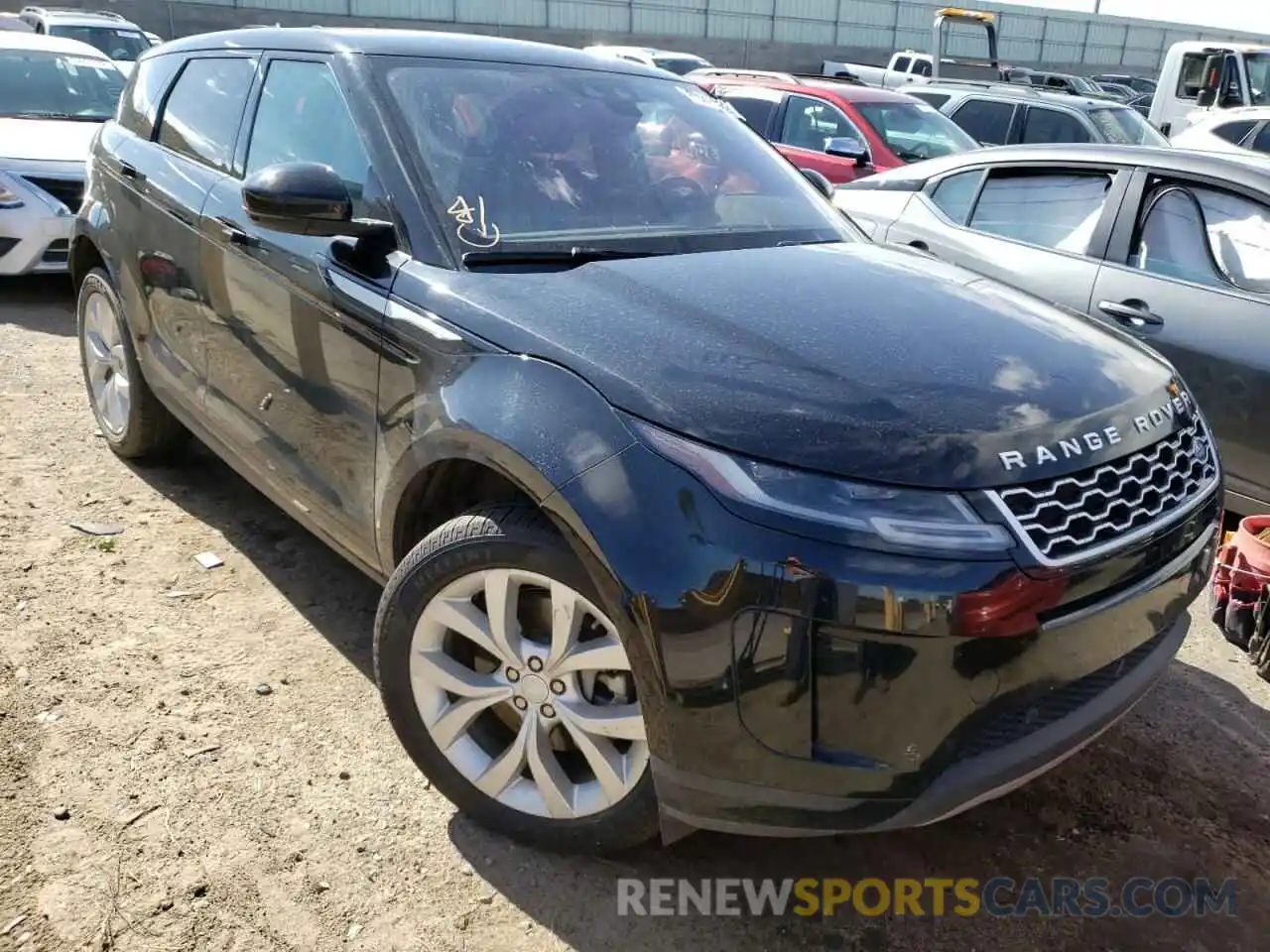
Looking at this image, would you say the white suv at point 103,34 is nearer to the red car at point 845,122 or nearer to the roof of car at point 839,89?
the roof of car at point 839,89

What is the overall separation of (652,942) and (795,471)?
3.63ft

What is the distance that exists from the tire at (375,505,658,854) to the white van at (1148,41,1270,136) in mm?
13023

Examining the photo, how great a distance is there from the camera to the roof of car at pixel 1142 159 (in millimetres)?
4332

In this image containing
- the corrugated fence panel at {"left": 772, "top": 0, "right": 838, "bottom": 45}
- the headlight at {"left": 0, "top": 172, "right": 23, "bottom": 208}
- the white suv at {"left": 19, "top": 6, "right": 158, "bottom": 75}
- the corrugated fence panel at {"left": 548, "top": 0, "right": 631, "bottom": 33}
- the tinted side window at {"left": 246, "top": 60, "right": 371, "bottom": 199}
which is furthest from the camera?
the corrugated fence panel at {"left": 772, "top": 0, "right": 838, "bottom": 45}

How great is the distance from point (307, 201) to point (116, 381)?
2361 millimetres

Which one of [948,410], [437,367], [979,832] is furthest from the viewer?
[979,832]

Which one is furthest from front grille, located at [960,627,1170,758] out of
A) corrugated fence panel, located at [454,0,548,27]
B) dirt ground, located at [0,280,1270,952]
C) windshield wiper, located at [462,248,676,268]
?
corrugated fence panel, located at [454,0,548,27]

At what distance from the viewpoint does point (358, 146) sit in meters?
2.85

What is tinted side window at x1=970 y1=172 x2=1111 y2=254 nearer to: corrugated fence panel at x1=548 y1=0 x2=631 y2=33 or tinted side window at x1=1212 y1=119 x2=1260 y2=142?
tinted side window at x1=1212 y1=119 x2=1260 y2=142

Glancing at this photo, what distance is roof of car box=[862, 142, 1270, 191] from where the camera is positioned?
433 centimetres

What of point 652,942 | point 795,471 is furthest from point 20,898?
point 795,471

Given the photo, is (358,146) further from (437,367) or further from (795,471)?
(795,471)

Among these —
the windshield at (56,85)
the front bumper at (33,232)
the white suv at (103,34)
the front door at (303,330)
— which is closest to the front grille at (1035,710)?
the front door at (303,330)

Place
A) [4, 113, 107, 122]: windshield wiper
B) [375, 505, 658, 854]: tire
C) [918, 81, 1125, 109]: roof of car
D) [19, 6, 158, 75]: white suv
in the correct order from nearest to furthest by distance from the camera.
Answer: [375, 505, 658, 854]: tire → [4, 113, 107, 122]: windshield wiper → [918, 81, 1125, 109]: roof of car → [19, 6, 158, 75]: white suv
